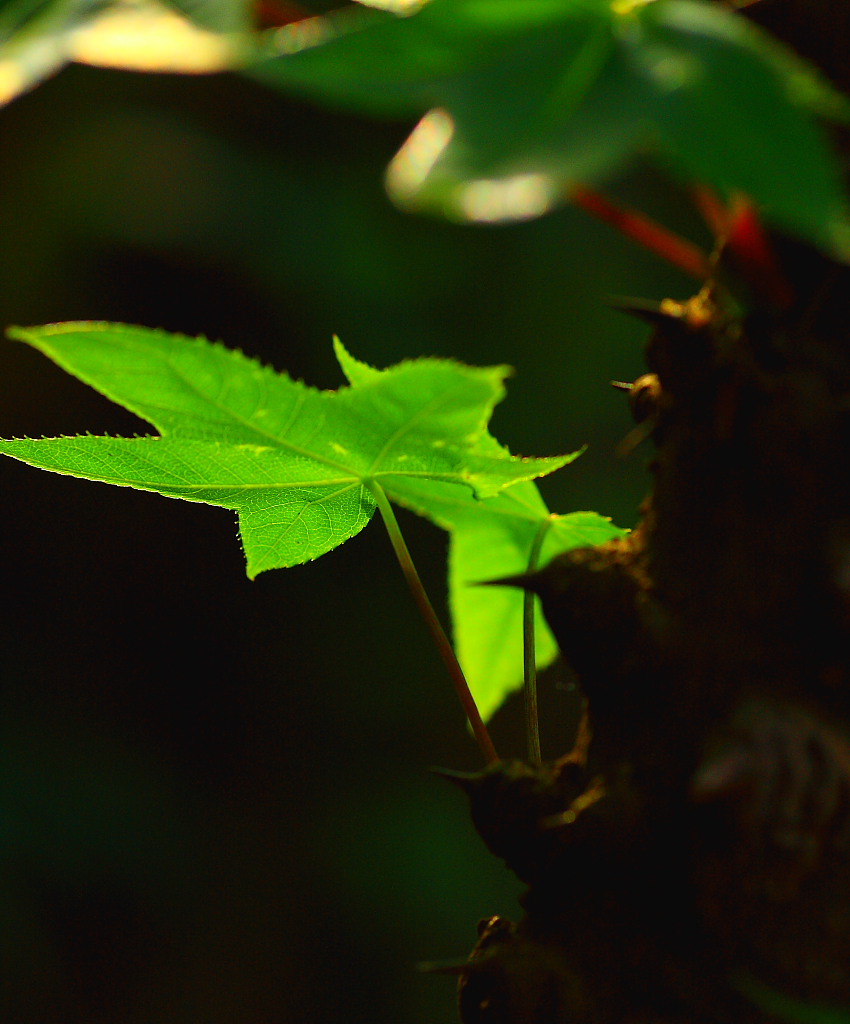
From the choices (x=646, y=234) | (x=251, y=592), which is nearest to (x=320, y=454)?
(x=646, y=234)

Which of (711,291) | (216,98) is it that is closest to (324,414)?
(711,291)

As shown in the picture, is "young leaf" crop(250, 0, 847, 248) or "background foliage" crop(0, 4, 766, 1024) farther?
"background foliage" crop(0, 4, 766, 1024)

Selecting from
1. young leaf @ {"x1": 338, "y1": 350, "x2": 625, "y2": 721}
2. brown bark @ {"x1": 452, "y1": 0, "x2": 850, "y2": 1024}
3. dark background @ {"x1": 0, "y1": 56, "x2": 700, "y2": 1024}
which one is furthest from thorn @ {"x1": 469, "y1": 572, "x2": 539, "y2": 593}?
dark background @ {"x1": 0, "y1": 56, "x2": 700, "y2": 1024}

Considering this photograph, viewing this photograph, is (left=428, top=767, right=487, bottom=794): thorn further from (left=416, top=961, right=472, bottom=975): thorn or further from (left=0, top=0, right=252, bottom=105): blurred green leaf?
(left=0, top=0, right=252, bottom=105): blurred green leaf

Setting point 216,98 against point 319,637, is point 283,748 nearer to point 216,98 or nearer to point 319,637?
point 319,637

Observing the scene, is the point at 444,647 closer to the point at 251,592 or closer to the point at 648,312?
the point at 648,312

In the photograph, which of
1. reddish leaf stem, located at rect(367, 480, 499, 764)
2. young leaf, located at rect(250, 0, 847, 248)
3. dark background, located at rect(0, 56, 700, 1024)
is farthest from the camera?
dark background, located at rect(0, 56, 700, 1024)

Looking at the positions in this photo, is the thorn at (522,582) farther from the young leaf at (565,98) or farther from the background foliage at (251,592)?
the background foliage at (251,592)
